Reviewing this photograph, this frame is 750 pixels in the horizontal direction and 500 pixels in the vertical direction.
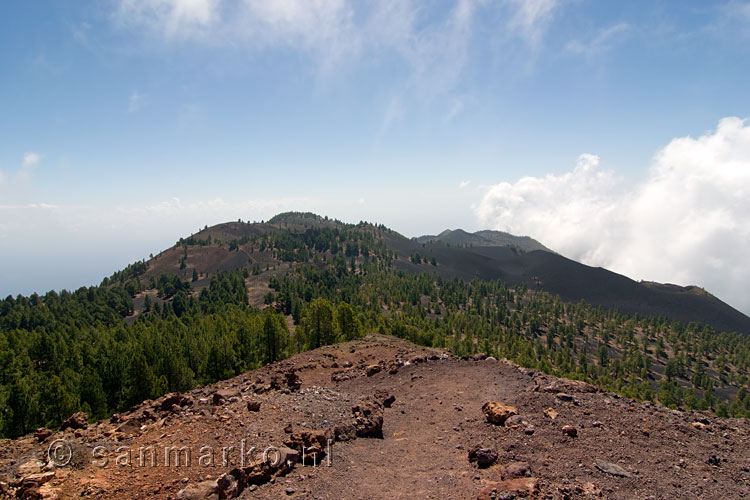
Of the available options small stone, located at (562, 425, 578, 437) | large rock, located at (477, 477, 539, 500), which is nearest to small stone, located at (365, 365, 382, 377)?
small stone, located at (562, 425, 578, 437)

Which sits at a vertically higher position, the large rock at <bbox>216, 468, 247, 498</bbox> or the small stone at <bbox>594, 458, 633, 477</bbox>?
the small stone at <bbox>594, 458, 633, 477</bbox>

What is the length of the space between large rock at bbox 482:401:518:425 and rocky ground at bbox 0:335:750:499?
62 millimetres

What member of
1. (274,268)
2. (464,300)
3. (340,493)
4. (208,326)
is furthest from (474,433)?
(274,268)

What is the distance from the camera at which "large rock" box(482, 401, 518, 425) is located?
16984 millimetres

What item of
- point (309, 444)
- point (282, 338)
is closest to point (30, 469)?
point (309, 444)

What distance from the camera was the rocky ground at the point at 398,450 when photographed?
39.1 feet

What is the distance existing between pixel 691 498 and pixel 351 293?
134 metres

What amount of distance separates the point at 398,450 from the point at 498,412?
5.33 meters

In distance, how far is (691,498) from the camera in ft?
36.3

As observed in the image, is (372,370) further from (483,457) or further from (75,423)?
(75,423)

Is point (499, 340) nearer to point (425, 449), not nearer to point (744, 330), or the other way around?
point (425, 449)

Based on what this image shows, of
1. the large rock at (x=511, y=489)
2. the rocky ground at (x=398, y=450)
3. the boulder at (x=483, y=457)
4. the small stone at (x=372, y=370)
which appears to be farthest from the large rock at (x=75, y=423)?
the large rock at (x=511, y=489)

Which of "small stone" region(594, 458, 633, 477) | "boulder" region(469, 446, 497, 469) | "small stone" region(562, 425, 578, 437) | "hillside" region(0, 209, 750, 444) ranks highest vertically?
"small stone" region(562, 425, 578, 437)

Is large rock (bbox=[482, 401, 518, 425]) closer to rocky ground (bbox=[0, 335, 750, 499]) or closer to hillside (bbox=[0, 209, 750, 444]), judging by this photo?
rocky ground (bbox=[0, 335, 750, 499])
